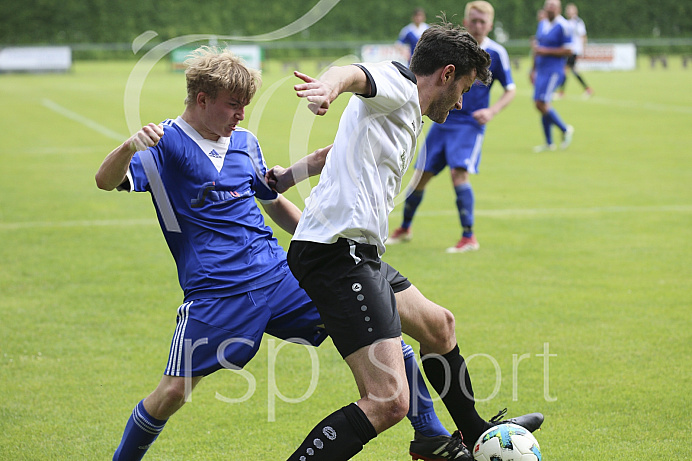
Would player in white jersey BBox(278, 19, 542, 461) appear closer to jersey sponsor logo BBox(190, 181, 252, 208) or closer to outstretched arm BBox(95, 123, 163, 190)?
jersey sponsor logo BBox(190, 181, 252, 208)

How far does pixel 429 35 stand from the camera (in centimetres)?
335

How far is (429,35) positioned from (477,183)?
8.93 metres

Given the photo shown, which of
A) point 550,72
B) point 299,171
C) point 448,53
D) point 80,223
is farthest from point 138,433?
point 550,72

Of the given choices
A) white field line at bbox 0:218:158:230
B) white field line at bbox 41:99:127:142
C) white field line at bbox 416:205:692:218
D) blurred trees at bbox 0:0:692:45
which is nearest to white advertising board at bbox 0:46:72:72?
blurred trees at bbox 0:0:692:45

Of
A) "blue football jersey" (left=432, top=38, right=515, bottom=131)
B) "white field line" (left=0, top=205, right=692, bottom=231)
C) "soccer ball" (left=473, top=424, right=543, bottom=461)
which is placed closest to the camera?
"soccer ball" (left=473, top=424, right=543, bottom=461)

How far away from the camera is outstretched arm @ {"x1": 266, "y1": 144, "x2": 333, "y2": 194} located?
12.5 feet

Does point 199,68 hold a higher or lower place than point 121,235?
higher

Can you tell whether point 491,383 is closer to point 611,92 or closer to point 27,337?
point 27,337

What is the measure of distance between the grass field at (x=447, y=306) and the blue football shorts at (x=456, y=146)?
2.89ft

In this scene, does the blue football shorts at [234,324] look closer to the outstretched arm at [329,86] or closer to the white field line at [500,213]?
the outstretched arm at [329,86]

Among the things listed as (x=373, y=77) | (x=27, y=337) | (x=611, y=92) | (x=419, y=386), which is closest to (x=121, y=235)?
(x=27, y=337)

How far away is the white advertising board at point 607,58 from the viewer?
37.8 metres

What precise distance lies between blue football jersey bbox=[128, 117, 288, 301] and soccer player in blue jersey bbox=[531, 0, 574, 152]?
39.8ft

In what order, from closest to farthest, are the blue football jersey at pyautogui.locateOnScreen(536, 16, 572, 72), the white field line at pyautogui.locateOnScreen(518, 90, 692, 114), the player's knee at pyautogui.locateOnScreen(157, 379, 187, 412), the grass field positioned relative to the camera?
the player's knee at pyautogui.locateOnScreen(157, 379, 187, 412) < the grass field < the blue football jersey at pyautogui.locateOnScreen(536, 16, 572, 72) < the white field line at pyautogui.locateOnScreen(518, 90, 692, 114)
